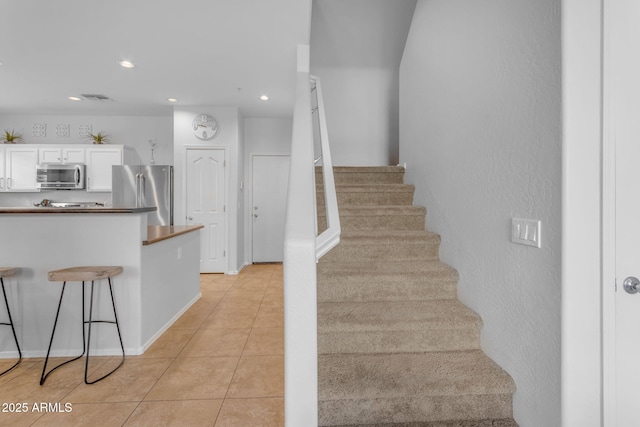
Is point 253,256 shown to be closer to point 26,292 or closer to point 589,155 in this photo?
point 26,292

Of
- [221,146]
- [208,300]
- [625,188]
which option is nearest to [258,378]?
[208,300]

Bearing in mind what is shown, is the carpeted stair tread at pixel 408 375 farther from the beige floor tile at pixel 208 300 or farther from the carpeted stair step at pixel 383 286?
the beige floor tile at pixel 208 300

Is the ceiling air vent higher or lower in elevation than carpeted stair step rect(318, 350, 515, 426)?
higher

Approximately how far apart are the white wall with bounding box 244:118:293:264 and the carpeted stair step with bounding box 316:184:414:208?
9.97 ft

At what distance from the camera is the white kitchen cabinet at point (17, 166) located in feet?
16.8

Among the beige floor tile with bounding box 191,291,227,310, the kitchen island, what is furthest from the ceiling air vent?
the beige floor tile with bounding box 191,291,227,310

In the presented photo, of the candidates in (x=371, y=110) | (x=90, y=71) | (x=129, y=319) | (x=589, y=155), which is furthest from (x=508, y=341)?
(x=90, y=71)

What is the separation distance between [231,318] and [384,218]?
6.07ft

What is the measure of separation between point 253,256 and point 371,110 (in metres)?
3.24

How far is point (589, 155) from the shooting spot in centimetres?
122

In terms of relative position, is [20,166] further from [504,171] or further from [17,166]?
[504,171]

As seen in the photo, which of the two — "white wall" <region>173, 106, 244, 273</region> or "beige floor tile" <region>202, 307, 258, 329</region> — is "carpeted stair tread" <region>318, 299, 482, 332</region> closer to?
"beige floor tile" <region>202, 307, 258, 329</region>

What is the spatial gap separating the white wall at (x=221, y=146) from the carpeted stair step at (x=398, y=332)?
11.6 ft

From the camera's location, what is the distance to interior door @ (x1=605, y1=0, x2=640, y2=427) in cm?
117
